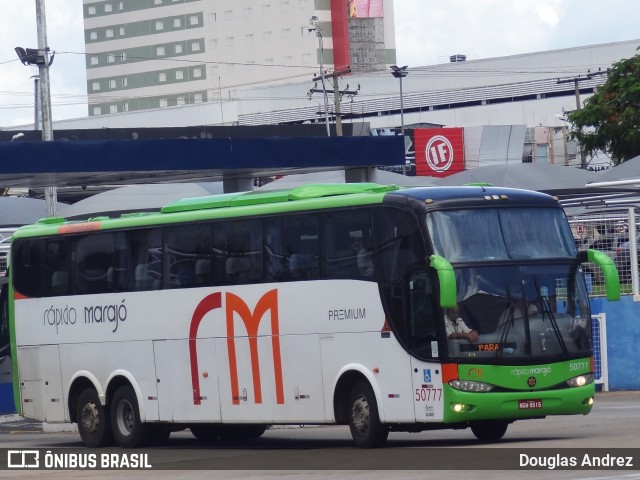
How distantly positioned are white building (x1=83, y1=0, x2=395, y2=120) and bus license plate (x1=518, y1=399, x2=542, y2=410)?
11103 cm

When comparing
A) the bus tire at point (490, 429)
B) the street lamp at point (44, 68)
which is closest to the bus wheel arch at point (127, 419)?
the bus tire at point (490, 429)

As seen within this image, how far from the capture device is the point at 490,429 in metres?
18.1

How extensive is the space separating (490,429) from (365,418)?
5.55 feet

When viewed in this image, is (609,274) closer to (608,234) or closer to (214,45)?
(608,234)

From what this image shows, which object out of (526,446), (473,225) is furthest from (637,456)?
(473,225)

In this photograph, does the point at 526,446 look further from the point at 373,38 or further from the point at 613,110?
the point at 373,38

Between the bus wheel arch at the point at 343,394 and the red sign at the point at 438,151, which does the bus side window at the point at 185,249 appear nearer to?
the bus wheel arch at the point at 343,394

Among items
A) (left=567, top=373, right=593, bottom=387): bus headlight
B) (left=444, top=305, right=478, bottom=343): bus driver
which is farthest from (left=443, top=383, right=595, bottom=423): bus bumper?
(left=444, top=305, right=478, bottom=343): bus driver

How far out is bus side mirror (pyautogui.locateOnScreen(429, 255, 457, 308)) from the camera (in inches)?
635

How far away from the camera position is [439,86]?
353ft

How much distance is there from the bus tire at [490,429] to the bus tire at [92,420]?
19.4ft

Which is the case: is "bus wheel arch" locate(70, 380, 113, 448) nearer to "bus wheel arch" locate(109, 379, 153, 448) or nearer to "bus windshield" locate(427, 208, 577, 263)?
"bus wheel arch" locate(109, 379, 153, 448)

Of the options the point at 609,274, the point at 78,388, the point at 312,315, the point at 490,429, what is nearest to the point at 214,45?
the point at 78,388

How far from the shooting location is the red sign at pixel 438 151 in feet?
262
